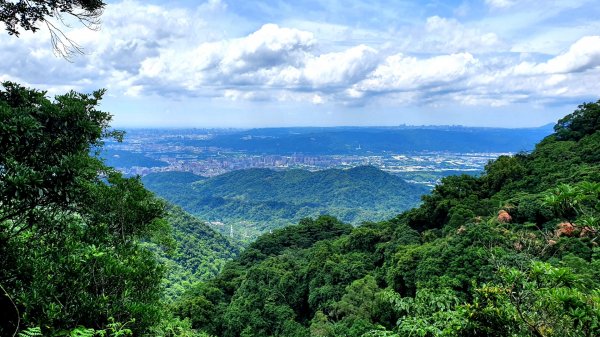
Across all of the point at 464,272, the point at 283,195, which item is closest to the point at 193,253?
the point at 464,272

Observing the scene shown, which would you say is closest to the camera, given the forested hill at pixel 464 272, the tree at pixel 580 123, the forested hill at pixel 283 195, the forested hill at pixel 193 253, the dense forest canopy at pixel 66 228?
the forested hill at pixel 464 272

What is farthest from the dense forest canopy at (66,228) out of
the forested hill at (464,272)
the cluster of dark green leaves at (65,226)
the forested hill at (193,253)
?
the forested hill at (193,253)

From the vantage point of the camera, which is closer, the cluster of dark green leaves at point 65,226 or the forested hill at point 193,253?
the cluster of dark green leaves at point 65,226

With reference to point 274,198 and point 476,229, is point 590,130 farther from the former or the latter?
point 274,198

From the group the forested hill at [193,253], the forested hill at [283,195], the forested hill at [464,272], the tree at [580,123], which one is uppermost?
the tree at [580,123]

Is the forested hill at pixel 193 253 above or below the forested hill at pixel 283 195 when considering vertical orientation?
above

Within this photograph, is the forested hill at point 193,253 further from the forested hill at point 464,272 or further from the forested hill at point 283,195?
the forested hill at point 283,195

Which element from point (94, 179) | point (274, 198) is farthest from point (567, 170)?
point (274, 198)

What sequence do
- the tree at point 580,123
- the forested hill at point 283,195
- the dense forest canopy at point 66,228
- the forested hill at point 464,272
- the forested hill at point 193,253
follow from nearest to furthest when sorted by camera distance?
the forested hill at point 464,272
the dense forest canopy at point 66,228
the tree at point 580,123
the forested hill at point 193,253
the forested hill at point 283,195
